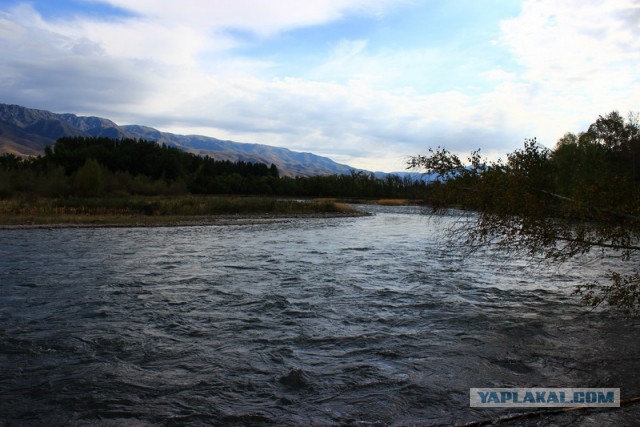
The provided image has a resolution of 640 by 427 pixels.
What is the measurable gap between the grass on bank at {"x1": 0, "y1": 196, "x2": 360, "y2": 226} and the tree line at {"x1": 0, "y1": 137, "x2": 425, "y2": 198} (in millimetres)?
19471

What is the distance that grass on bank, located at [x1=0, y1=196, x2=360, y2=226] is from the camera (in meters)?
45.2

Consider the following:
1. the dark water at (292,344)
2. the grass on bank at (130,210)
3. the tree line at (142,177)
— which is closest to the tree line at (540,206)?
the dark water at (292,344)

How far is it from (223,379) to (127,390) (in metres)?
1.65

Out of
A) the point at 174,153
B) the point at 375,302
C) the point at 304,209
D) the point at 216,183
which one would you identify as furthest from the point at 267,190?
the point at 375,302

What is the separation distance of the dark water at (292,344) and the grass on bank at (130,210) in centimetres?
2734

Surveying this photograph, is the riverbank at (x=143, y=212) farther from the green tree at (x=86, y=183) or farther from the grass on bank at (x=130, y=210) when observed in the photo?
the green tree at (x=86, y=183)

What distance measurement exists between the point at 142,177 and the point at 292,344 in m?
110

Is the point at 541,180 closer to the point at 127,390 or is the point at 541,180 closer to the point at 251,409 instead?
the point at 251,409

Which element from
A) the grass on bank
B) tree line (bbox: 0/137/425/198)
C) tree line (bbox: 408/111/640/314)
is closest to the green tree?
tree line (bbox: 0/137/425/198)

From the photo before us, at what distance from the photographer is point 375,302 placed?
14.4 m

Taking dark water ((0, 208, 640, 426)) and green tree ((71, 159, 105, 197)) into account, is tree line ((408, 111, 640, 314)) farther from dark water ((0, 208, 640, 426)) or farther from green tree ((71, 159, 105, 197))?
green tree ((71, 159, 105, 197))

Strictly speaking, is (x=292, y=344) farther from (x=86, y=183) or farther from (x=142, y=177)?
(x=142, y=177)

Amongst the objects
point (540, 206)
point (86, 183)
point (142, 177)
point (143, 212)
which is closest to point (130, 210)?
point (143, 212)

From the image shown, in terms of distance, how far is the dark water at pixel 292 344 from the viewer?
7.12m
